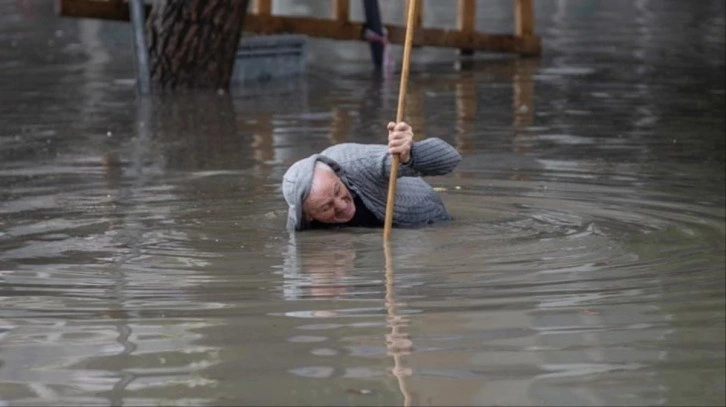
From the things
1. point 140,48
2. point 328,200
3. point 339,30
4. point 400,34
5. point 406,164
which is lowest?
point 400,34

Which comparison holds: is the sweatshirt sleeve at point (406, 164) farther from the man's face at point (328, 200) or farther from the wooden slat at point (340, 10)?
the wooden slat at point (340, 10)

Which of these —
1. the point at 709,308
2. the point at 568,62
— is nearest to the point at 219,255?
the point at 709,308

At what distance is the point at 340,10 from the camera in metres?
18.5

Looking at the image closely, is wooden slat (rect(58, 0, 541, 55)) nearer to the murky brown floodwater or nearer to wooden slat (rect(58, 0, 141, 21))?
wooden slat (rect(58, 0, 141, 21))

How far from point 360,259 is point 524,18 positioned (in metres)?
12.7

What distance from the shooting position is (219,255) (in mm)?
8062

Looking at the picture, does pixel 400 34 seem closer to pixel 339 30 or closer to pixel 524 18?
pixel 339 30

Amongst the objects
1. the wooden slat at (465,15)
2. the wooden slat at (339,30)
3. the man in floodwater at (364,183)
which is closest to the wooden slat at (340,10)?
the wooden slat at (339,30)

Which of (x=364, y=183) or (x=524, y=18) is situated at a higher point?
(x=364, y=183)

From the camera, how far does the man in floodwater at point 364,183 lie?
8352mm

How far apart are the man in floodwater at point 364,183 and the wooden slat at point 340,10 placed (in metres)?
9.71

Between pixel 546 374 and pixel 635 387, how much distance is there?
0.31m

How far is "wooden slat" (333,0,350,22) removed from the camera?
60.7 ft

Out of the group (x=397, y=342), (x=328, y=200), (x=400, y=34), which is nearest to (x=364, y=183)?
(x=328, y=200)
